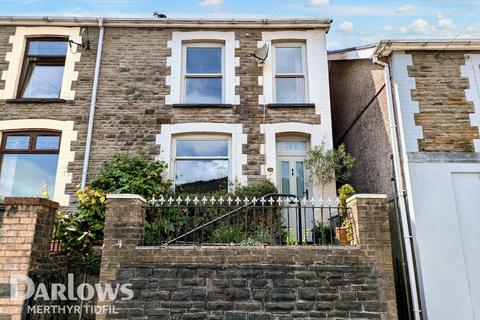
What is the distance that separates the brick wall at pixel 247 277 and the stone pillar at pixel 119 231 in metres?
0.01

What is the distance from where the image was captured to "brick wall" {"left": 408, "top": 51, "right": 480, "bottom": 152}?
726 centimetres

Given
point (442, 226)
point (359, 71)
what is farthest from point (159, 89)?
point (442, 226)

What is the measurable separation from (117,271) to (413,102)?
6.54 meters

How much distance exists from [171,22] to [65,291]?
7.50m

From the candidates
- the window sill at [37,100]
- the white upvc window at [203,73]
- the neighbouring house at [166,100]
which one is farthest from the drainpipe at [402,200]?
the window sill at [37,100]

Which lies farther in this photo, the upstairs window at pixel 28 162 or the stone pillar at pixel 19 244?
the upstairs window at pixel 28 162

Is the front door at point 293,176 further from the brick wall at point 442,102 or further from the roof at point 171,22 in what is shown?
the roof at point 171,22

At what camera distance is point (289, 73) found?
1002 cm

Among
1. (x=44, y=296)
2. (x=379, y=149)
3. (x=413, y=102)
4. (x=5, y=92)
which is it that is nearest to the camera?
(x=44, y=296)

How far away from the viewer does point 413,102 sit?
7.49m

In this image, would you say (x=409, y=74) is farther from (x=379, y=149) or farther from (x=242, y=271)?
(x=242, y=271)

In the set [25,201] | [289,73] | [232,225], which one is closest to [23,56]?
[25,201]

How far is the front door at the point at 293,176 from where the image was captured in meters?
9.12

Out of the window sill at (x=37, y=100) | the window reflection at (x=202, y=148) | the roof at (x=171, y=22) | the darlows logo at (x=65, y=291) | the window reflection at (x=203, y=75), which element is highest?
the roof at (x=171, y=22)
